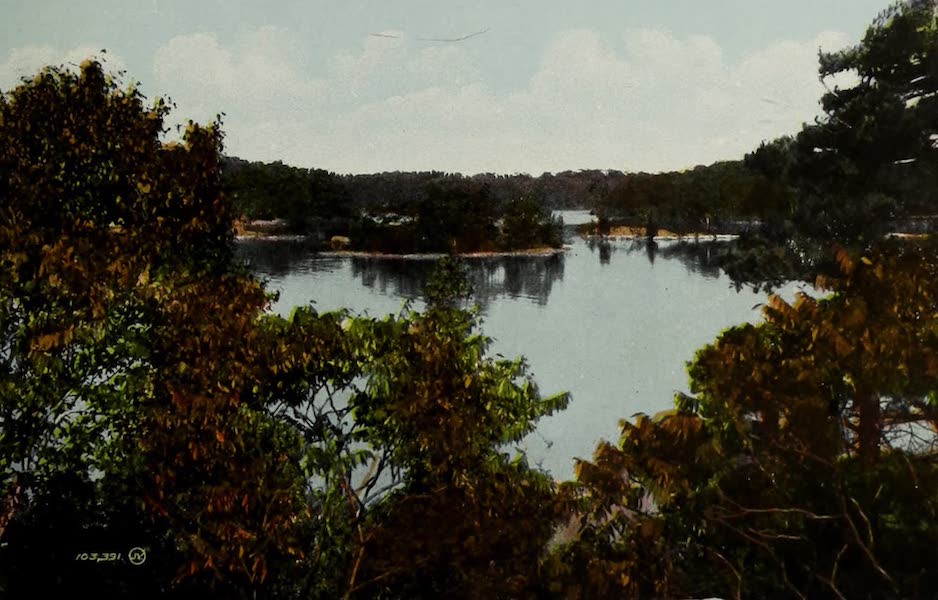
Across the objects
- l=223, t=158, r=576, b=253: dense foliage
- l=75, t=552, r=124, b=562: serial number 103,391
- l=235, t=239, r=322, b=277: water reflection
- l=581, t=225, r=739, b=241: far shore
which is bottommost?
l=581, t=225, r=739, b=241: far shore

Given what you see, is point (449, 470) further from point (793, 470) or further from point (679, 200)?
point (679, 200)

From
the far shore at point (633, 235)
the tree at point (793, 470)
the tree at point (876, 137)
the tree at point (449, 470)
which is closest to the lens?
the tree at point (793, 470)

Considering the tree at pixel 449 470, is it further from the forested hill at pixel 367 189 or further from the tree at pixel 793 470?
the forested hill at pixel 367 189

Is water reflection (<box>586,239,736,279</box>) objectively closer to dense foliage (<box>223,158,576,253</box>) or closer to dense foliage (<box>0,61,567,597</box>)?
dense foliage (<box>223,158,576,253</box>)

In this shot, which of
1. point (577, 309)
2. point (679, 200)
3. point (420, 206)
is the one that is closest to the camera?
point (420, 206)

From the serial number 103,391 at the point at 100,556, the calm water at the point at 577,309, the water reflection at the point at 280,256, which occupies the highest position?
the water reflection at the point at 280,256

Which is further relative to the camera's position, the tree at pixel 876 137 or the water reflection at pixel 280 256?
the water reflection at pixel 280 256

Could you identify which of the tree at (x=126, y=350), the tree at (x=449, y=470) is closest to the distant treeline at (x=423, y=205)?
the tree at (x=126, y=350)

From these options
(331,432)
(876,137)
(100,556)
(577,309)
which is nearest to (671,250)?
(577,309)

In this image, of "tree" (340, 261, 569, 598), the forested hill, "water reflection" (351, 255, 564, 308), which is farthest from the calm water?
"tree" (340, 261, 569, 598)
